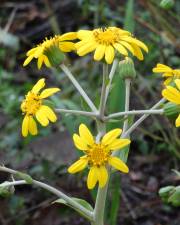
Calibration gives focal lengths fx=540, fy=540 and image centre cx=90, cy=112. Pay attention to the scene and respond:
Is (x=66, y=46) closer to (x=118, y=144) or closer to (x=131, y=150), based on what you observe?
(x=118, y=144)

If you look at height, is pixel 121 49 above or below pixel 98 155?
above

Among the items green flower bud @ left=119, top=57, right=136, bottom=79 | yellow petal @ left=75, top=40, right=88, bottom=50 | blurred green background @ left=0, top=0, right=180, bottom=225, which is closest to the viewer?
yellow petal @ left=75, top=40, right=88, bottom=50

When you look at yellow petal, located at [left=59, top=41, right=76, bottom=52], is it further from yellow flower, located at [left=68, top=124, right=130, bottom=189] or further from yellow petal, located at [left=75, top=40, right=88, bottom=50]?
yellow flower, located at [left=68, top=124, right=130, bottom=189]

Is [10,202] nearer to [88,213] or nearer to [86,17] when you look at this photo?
[88,213]

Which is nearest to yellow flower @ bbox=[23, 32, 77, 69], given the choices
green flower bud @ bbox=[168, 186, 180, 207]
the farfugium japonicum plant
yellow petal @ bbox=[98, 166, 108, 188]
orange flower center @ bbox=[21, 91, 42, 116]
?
the farfugium japonicum plant

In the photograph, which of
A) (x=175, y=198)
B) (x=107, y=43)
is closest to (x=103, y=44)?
(x=107, y=43)
